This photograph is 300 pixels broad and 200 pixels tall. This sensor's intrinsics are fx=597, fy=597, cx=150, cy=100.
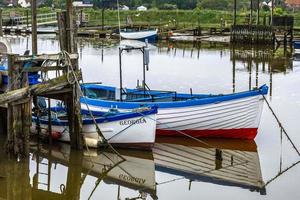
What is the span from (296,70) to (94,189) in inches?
988

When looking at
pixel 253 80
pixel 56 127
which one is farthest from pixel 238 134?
pixel 253 80

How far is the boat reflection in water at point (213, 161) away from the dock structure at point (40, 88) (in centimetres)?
277

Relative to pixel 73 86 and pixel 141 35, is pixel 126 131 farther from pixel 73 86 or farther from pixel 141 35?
pixel 141 35

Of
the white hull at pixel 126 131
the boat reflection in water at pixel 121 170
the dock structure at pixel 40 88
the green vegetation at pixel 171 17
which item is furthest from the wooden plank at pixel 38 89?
the green vegetation at pixel 171 17

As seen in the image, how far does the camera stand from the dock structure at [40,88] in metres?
15.7

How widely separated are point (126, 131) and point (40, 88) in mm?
3027

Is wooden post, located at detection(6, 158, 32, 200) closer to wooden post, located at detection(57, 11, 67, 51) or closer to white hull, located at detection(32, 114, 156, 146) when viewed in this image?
white hull, located at detection(32, 114, 156, 146)

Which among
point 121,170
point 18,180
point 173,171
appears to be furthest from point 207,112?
point 18,180

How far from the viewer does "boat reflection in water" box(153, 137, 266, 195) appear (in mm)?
15695

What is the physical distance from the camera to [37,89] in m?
15.9

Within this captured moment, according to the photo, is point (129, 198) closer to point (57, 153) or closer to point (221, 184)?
point (221, 184)

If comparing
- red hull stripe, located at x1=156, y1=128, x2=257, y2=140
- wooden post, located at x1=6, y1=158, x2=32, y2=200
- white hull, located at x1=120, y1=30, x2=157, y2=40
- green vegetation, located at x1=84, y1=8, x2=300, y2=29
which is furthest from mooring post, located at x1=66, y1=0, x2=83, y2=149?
green vegetation, located at x1=84, y1=8, x2=300, y2=29

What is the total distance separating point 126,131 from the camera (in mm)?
17578

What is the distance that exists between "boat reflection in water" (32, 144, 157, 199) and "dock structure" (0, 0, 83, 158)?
2.17ft
